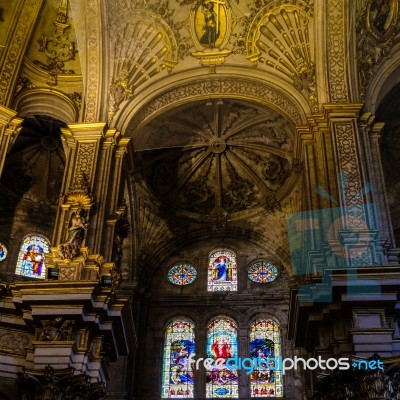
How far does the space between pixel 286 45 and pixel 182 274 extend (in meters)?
8.42

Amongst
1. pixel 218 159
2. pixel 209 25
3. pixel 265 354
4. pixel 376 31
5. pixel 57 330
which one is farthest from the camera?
pixel 218 159

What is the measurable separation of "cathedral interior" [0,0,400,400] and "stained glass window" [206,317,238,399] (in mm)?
42

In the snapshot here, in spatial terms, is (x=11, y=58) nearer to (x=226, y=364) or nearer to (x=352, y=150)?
(x=352, y=150)

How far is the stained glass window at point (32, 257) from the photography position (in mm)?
19969

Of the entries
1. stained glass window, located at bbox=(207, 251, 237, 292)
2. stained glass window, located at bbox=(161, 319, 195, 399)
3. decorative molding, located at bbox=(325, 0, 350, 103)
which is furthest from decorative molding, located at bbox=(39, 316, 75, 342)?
stained glass window, located at bbox=(207, 251, 237, 292)

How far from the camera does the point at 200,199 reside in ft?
72.5

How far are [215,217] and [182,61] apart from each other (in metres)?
6.36

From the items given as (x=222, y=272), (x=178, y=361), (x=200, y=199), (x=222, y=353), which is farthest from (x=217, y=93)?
(x=178, y=361)

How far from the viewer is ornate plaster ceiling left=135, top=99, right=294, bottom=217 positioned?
1889cm

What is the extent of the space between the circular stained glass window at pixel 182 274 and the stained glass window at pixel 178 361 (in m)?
1.45

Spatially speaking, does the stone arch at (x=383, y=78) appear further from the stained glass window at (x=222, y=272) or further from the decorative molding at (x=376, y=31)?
Result: the stained glass window at (x=222, y=272)

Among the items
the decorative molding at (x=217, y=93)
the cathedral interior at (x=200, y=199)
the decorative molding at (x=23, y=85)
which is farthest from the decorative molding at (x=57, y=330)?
the decorative molding at (x=23, y=85)

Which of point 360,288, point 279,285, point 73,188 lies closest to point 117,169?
point 73,188

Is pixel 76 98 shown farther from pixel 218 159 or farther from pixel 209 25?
pixel 218 159
